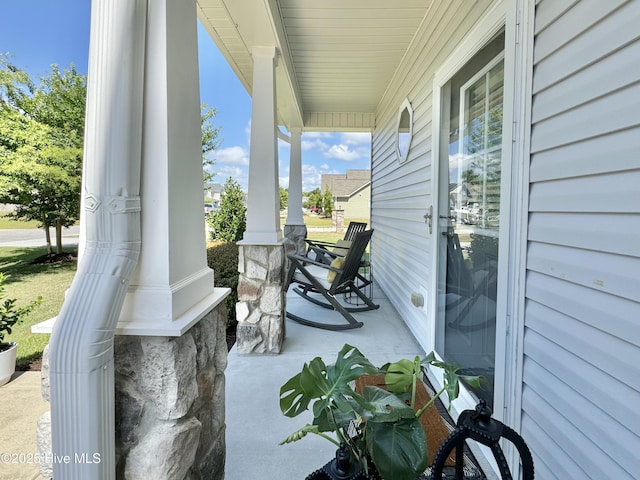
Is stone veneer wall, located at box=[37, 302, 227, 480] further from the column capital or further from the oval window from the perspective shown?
the oval window

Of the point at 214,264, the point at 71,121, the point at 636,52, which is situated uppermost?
the point at 71,121

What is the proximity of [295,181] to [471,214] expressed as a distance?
16.2ft

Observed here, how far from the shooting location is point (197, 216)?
1207 mm

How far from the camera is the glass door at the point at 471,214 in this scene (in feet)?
5.83

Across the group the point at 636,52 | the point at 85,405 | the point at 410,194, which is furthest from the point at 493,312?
the point at 410,194

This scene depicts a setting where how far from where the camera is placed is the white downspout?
2.79ft

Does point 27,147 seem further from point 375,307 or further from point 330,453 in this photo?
point 330,453

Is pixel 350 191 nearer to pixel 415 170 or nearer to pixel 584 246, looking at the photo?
pixel 415 170

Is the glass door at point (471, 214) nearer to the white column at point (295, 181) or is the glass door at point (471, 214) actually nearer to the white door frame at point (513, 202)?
the white door frame at point (513, 202)

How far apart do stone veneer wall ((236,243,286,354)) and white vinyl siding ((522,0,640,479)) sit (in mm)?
1910

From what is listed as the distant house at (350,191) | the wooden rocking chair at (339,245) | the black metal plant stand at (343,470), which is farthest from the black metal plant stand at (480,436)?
the distant house at (350,191)

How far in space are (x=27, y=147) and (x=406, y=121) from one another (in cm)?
541

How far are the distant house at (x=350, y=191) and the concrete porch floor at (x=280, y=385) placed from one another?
75.2ft

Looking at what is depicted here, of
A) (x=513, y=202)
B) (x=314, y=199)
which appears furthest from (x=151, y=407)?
(x=314, y=199)
